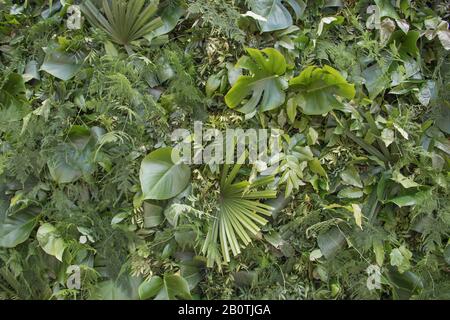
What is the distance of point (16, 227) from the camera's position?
1.65 meters

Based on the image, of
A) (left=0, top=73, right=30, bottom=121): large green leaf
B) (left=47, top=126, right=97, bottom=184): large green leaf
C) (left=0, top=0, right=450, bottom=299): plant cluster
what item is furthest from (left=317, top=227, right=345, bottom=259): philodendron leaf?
(left=0, top=73, right=30, bottom=121): large green leaf

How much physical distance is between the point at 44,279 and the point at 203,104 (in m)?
0.97

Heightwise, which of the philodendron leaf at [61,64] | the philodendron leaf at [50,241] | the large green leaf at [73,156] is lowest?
the philodendron leaf at [50,241]

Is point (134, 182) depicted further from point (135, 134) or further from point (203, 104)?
point (203, 104)

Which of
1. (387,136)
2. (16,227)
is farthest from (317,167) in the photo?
(16,227)

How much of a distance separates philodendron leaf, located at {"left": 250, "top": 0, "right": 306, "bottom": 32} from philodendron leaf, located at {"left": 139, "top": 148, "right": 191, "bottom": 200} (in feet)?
2.07

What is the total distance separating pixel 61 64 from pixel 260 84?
0.82m

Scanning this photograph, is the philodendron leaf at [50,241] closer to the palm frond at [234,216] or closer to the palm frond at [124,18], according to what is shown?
the palm frond at [234,216]

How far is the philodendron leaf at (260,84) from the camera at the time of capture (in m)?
1.56

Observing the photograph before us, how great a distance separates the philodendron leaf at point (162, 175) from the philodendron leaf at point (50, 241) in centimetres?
39

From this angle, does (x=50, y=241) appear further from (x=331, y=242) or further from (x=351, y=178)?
(x=351, y=178)

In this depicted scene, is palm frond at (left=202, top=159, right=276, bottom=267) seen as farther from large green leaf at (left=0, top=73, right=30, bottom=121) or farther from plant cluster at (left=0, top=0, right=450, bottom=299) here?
large green leaf at (left=0, top=73, right=30, bottom=121)

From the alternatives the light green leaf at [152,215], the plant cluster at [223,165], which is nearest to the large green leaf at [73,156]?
the plant cluster at [223,165]
